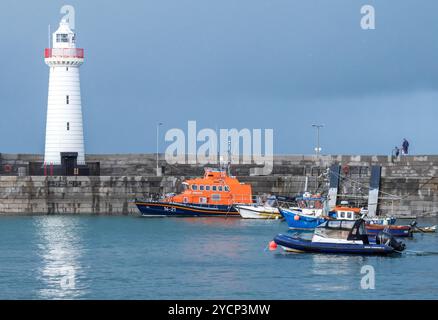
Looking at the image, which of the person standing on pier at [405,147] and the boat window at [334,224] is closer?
the boat window at [334,224]

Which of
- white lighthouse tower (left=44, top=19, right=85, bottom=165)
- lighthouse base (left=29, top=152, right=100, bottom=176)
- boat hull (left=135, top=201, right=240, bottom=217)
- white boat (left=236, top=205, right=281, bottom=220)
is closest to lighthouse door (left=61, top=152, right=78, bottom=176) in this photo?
lighthouse base (left=29, top=152, right=100, bottom=176)

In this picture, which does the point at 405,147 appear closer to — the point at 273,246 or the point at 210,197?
the point at 210,197

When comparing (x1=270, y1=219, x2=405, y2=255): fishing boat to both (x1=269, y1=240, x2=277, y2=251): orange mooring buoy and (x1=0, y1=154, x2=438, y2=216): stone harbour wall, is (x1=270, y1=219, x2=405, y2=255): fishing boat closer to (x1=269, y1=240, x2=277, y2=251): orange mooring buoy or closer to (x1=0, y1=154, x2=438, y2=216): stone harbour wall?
(x1=269, y1=240, x2=277, y2=251): orange mooring buoy

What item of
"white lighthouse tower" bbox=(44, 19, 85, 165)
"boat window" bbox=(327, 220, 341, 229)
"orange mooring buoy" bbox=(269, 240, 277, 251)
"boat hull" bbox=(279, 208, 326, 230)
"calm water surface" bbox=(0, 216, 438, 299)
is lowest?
"calm water surface" bbox=(0, 216, 438, 299)

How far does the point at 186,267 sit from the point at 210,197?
20896mm

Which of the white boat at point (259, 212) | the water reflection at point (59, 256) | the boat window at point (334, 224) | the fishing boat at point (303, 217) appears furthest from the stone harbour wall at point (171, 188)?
the boat window at point (334, 224)

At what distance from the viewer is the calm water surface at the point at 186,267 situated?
32.5m

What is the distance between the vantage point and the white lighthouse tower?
56938mm

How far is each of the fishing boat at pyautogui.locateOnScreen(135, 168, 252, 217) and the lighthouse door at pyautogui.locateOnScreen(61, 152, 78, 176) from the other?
4.24m

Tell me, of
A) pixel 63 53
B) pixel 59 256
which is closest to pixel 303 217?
pixel 59 256

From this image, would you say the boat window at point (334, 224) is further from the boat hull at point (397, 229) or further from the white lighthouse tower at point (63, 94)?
the white lighthouse tower at point (63, 94)

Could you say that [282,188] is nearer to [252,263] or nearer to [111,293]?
[252,263]

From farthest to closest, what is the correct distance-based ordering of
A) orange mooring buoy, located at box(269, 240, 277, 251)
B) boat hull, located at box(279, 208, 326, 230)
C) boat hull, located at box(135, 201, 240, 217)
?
boat hull, located at box(135, 201, 240, 217), boat hull, located at box(279, 208, 326, 230), orange mooring buoy, located at box(269, 240, 277, 251)
